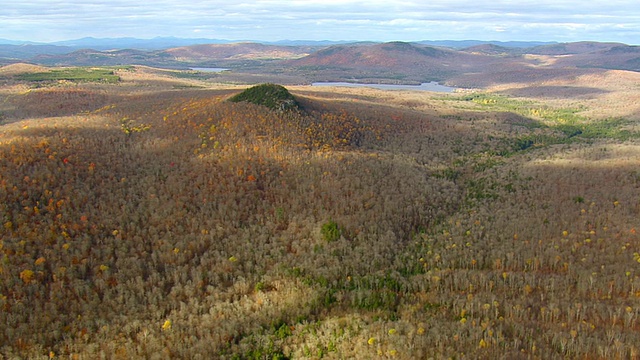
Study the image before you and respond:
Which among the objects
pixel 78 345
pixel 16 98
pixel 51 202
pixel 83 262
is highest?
pixel 16 98

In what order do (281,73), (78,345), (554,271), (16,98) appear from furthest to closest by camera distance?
(281,73)
(16,98)
(554,271)
(78,345)

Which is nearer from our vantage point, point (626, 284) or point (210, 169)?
point (626, 284)

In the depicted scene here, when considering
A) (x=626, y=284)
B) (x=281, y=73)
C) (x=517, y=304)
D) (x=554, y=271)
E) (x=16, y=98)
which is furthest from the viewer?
(x=281, y=73)

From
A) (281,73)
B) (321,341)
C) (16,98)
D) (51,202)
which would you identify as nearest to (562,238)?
(321,341)

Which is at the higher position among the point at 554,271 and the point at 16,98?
the point at 16,98

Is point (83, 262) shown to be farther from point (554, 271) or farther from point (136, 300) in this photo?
point (554, 271)

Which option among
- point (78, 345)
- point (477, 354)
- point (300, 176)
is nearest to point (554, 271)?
point (477, 354)
